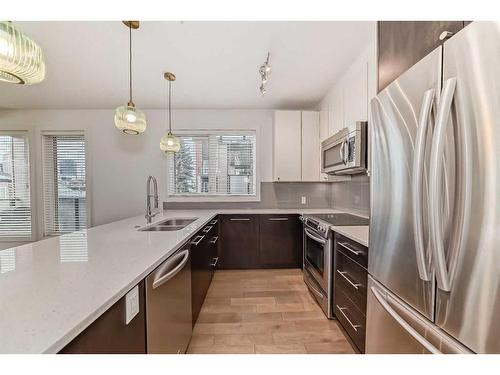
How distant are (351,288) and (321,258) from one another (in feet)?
1.90

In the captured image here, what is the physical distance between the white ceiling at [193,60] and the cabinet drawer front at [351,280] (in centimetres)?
184

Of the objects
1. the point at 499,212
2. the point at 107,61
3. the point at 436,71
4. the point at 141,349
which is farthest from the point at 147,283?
the point at 107,61

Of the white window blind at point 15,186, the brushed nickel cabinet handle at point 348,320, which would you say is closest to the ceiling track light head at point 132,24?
the brushed nickel cabinet handle at point 348,320

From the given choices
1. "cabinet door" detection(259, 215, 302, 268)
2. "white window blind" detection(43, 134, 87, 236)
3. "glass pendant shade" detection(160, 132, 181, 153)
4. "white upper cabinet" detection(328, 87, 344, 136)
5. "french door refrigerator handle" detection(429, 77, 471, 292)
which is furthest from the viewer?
"white window blind" detection(43, 134, 87, 236)

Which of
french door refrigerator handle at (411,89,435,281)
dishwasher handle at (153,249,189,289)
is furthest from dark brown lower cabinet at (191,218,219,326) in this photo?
french door refrigerator handle at (411,89,435,281)

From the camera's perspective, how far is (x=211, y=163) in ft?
12.4

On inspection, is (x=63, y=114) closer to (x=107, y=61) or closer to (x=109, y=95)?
(x=109, y=95)

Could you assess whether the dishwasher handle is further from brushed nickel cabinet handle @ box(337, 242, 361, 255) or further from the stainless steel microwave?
the stainless steel microwave

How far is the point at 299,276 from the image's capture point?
3078mm

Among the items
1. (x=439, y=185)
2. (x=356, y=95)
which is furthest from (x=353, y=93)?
(x=439, y=185)

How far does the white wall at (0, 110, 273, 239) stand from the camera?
3.72 meters

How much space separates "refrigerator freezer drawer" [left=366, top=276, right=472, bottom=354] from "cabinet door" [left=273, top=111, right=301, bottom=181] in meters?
2.38

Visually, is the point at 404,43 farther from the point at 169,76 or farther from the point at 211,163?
the point at 211,163
